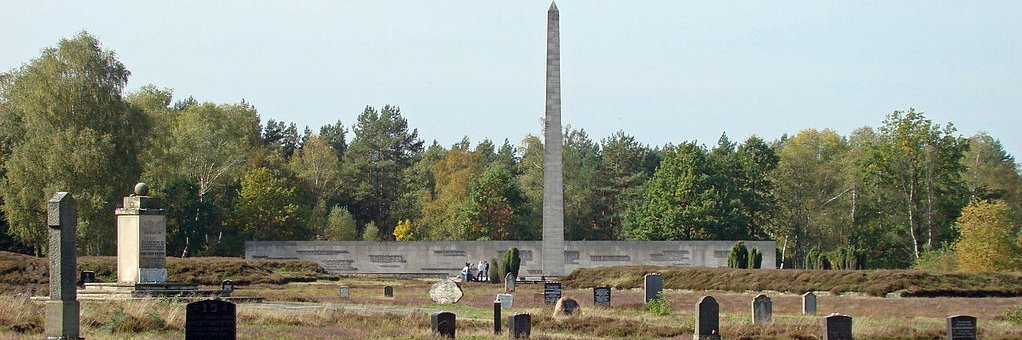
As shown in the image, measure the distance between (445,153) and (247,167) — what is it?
28.5 metres

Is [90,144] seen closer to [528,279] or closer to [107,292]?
[528,279]

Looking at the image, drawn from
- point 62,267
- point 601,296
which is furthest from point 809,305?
point 62,267

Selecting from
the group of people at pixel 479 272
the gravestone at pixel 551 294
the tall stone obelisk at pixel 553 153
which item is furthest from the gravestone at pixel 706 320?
the group of people at pixel 479 272

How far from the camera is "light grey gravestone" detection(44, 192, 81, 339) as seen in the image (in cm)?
1944

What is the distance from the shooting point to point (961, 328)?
22188 mm

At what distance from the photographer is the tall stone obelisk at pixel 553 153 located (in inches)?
2346

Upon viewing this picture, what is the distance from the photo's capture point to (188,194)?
74312 mm

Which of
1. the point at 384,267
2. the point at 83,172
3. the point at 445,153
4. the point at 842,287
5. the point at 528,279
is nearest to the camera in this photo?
Result: the point at 842,287

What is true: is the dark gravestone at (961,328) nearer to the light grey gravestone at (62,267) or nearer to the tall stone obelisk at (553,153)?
the light grey gravestone at (62,267)

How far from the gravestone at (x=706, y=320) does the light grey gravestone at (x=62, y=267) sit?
990 cm

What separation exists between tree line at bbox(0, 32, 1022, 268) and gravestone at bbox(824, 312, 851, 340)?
37.7 metres

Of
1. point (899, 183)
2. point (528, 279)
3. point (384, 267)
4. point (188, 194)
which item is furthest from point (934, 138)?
point (188, 194)

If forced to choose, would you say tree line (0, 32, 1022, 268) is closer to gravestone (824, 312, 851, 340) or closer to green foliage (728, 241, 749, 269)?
green foliage (728, 241, 749, 269)

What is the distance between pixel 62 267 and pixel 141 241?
695 inches
